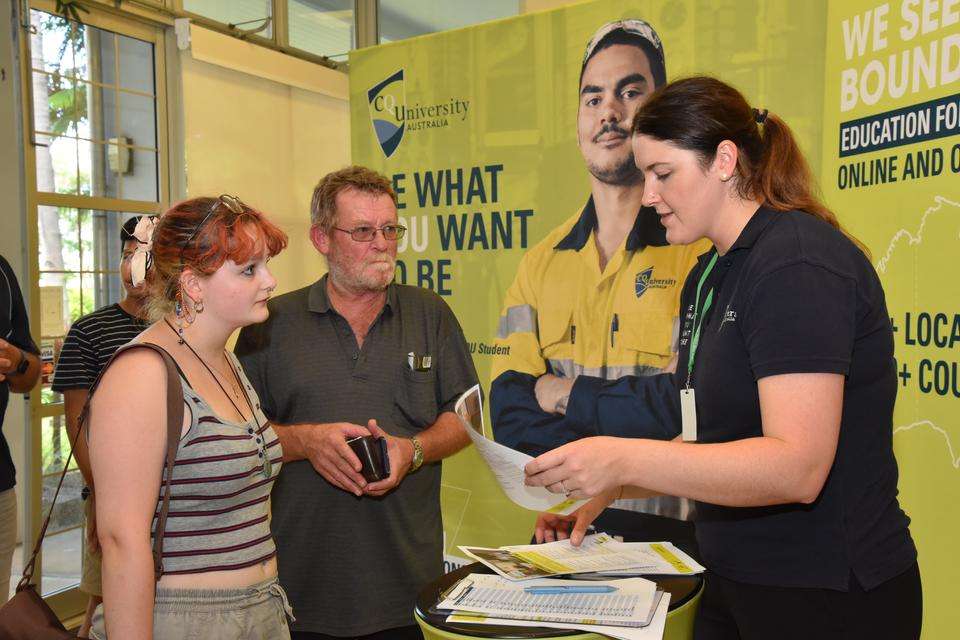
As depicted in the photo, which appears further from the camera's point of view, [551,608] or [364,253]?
[364,253]

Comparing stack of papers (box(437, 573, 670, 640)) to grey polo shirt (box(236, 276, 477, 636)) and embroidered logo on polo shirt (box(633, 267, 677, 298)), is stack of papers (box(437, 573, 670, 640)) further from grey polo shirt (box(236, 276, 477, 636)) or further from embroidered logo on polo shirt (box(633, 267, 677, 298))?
embroidered logo on polo shirt (box(633, 267, 677, 298))

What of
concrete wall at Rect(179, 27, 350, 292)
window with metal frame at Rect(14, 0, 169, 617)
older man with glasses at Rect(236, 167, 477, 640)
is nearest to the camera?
older man with glasses at Rect(236, 167, 477, 640)

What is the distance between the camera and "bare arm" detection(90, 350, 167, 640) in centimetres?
145

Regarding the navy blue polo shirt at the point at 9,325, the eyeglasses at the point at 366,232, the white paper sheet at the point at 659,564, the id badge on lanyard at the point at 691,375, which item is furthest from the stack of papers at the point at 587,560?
the navy blue polo shirt at the point at 9,325

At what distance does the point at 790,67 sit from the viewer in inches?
98.2

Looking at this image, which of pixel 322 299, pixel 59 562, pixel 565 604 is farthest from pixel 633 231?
pixel 59 562

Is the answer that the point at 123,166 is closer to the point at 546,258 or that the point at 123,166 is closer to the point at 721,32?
the point at 546,258

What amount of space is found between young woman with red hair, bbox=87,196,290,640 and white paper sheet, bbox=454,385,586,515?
0.48m

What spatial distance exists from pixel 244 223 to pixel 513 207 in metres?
1.57

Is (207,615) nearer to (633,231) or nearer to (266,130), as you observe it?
(633,231)

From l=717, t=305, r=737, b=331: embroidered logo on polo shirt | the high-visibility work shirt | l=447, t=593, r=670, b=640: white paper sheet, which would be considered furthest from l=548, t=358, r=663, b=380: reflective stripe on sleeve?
l=447, t=593, r=670, b=640: white paper sheet

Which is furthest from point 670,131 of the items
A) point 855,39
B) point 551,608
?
point 855,39

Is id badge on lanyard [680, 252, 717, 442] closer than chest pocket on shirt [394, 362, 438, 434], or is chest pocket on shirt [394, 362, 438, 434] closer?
id badge on lanyard [680, 252, 717, 442]

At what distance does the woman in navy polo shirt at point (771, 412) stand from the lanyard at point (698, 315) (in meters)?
0.01
